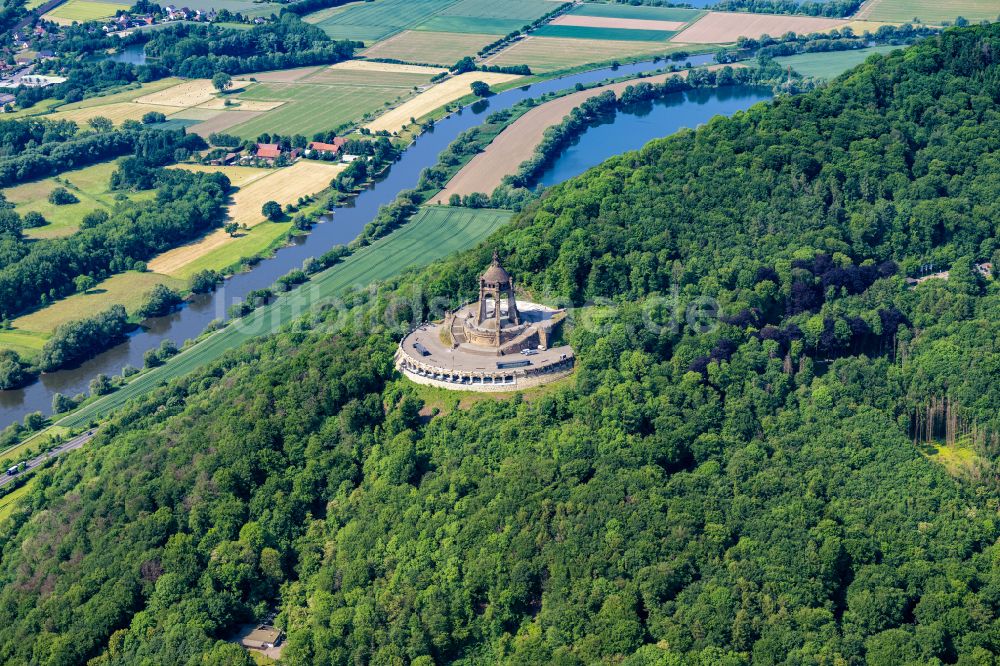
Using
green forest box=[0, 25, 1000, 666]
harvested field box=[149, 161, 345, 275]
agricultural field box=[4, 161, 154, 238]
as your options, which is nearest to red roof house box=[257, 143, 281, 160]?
harvested field box=[149, 161, 345, 275]

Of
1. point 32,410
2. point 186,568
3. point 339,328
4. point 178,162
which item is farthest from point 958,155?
point 178,162

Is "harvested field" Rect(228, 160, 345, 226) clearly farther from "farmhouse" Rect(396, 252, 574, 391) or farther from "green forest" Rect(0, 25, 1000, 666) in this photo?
"farmhouse" Rect(396, 252, 574, 391)

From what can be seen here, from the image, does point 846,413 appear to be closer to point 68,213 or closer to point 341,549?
point 341,549

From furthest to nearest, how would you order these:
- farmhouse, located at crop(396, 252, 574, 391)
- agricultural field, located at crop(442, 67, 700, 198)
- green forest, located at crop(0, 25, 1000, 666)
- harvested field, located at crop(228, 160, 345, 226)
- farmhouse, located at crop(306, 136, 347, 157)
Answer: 1. farmhouse, located at crop(306, 136, 347, 157)
2. harvested field, located at crop(228, 160, 345, 226)
3. agricultural field, located at crop(442, 67, 700, 198)
4. farmhouse, located at crop(396, 252, 574, 391)
5. green forest, located at crop(0, 25, 1000, 666)

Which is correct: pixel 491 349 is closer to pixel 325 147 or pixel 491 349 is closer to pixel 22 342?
pixel 22 342

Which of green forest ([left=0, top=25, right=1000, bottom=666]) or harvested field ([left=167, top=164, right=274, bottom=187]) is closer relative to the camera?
green forest ([left=0, top=25, right=1000, bottom=666])

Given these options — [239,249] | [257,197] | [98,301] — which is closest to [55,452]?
[98,301]

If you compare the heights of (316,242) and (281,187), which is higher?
(281,187)
